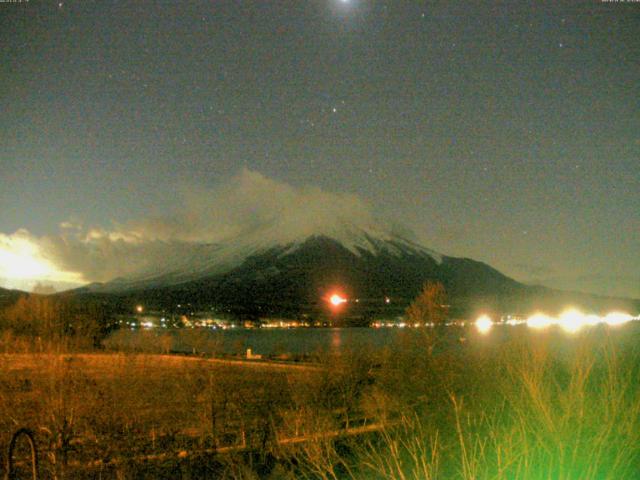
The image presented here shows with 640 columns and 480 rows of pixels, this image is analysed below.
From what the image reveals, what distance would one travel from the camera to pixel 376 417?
32.7 ft

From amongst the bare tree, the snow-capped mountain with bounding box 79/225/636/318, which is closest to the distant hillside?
the snow-capped mountain with bounding box 79/225/636/318

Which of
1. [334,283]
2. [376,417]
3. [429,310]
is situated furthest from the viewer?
[334,283]

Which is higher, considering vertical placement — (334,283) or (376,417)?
(334,283)

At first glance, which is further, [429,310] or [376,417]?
[429,310]

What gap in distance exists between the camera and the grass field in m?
5.16

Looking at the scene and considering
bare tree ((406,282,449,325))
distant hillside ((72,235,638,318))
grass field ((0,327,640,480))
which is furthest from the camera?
distant hillside ((72,235,638,318))

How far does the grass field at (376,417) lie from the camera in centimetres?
516

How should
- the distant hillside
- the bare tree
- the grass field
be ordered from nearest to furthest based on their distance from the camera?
1. the grass field
2. the bare tree
3. the distant hillside

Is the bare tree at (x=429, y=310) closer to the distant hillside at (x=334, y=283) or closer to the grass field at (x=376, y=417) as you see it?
the grass field at (x=376, y=417)

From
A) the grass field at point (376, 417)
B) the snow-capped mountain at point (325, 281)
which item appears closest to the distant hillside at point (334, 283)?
the snow-capped mountain at point (325, 281)

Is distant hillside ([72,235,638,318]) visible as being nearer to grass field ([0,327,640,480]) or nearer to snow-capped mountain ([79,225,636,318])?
snow-capped mountain ([79,225,636,318])

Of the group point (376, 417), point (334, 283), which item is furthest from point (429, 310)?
point (334, 283)

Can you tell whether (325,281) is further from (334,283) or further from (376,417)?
(376,417)

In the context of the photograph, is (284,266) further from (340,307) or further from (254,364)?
(254,364)
